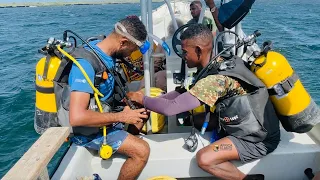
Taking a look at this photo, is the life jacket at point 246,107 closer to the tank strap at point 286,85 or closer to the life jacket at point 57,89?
the tank strap at point 286,85

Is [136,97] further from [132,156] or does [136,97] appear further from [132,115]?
[132,156]

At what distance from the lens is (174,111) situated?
103 inches

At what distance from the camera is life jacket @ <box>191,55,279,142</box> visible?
2631mm

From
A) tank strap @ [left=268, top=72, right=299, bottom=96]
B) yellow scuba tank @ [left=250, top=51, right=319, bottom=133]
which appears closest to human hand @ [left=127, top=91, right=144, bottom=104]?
yellow scuba tank @ [left=250, top=51, right=319, bottom=133]

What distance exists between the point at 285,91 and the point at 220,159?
80cm

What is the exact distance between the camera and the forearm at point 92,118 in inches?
97.3

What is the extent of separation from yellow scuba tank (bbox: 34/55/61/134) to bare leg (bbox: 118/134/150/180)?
2.15 ft

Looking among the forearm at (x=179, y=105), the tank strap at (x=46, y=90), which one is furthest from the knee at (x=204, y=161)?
the tank strap at (x=46, y=90)

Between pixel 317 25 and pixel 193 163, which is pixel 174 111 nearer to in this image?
pixel 193 163

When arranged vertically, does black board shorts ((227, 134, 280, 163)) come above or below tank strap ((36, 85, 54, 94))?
below

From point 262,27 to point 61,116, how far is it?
59.8 feet

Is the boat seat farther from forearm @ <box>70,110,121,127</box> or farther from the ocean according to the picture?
the ocean

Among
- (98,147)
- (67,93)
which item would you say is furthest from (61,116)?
(98,147)

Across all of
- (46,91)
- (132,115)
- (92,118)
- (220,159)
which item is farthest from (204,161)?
(46,91)
